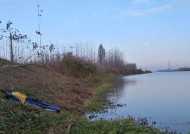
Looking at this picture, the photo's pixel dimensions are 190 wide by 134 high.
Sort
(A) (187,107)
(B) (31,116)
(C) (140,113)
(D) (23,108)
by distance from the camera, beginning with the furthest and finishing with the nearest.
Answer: (A) (187,107) < (C) (140,113) < (D) (23,108) < (B) (31,116)

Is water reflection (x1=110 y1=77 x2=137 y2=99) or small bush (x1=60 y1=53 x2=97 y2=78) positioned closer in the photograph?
water reflection (x1=110 y1=77 x2=137 y2=99)

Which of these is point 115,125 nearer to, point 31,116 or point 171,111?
point 31,116

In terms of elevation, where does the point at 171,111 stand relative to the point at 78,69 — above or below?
below

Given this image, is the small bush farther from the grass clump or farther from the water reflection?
the grass clump

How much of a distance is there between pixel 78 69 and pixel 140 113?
21.7 metres

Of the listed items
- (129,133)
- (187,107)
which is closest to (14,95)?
(129,133)

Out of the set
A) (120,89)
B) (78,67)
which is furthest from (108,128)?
(78,67)

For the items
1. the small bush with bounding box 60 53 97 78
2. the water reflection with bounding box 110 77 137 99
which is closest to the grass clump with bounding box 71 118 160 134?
the water reflection with bounding box 110 77 137 99

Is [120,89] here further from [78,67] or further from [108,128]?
[108,128]

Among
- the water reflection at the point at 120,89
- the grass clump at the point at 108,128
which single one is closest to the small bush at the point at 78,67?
the water reflection at the point at 120,89

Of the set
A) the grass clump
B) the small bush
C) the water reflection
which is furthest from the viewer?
the small bush

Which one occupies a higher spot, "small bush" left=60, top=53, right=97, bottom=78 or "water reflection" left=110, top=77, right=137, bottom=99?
"small bush" left=60, top=53, right=97, bottom=78

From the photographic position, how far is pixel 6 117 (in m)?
8.70

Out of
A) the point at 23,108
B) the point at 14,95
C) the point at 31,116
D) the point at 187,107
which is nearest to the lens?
the point at 31,116
